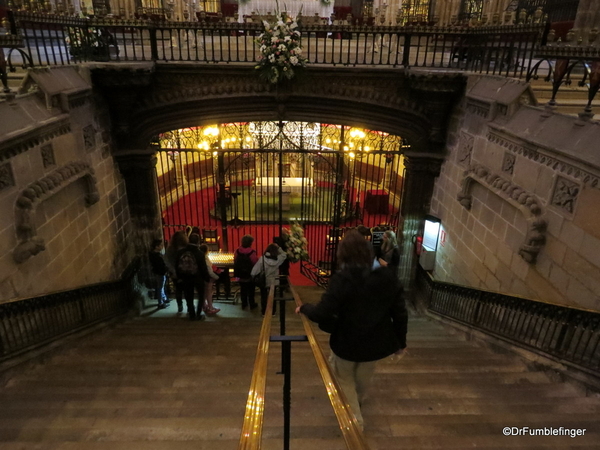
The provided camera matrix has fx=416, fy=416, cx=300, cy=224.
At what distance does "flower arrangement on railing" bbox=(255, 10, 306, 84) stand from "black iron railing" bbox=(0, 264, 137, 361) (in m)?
3.46

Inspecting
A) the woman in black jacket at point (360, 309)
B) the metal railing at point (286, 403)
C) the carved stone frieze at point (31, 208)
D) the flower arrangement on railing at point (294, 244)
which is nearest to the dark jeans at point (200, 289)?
the carved stone frieze at point (31, 208)

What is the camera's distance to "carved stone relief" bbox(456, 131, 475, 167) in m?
5.20

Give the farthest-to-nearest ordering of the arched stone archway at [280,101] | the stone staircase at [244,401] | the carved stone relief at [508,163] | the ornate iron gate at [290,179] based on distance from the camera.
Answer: the ornate iron gate at [290,179] < the arched stone archway at [280,101] < the carved stone relief at [508,163] < the stone staircase at [244,401]

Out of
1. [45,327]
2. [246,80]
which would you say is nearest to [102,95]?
[246,80]

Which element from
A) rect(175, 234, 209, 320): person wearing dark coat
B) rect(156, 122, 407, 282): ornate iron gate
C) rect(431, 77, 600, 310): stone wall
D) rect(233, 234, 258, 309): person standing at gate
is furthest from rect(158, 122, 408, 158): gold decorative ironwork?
rect(175, 234, 209, 320): person wearing dark coat

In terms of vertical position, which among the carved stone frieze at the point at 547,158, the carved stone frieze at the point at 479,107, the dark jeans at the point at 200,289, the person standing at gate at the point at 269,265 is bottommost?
the dark jeans at the point at 200,289

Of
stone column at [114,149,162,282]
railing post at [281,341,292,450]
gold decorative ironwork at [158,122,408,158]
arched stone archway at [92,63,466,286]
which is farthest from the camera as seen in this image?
gold decorative ironwork at [158,122,408,158]

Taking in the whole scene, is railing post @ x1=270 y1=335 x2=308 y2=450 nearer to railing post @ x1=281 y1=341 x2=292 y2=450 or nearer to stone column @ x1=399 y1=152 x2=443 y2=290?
railing post @ x1=281 y1=341 x2=292 y2=450

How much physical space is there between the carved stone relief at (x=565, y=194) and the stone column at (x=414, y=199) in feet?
8.82

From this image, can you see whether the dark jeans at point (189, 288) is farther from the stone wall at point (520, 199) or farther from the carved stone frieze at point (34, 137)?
the stone wall at point (520, 199)

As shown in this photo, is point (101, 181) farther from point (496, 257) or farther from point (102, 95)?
point (496, 257)

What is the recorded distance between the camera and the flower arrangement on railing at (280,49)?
541cm

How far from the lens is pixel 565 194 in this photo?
11.1 feet

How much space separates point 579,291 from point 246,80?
469 centimetres
